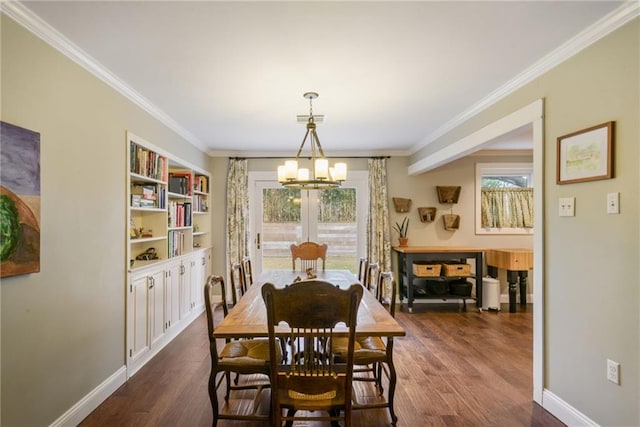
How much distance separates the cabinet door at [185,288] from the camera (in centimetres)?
423

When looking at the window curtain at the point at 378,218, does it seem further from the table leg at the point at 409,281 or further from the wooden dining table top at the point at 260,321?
the wooden dining table top at the point at 260,321

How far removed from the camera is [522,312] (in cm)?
493

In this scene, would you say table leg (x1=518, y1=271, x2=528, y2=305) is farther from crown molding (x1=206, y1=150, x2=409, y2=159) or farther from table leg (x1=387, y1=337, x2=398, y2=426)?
table leg (x1=387, y1=337, x2=398, y2=426)

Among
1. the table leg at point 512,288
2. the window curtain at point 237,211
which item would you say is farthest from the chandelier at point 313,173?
the table leg at point 512,288

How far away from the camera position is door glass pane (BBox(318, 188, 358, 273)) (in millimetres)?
5727

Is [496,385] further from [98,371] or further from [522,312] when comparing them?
[98,371]

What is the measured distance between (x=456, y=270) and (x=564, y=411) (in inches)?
111

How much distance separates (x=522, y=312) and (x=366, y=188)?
283 cm

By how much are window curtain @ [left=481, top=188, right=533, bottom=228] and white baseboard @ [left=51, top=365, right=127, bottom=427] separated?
201 inches

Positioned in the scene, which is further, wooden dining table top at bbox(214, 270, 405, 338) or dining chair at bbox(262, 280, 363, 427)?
wooden dining table top at bbox(214, 270, 405, 338)

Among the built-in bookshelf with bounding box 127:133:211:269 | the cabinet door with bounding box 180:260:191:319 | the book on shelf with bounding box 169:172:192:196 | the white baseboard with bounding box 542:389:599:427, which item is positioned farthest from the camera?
the book on shelf with bounding box 169:172:192:196

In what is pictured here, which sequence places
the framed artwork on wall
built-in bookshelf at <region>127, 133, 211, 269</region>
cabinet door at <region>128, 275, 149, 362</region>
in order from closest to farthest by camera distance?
the framed artwork on wall, cabinet door at <region>128, 275, 149, 362</region>, built-in bookshelf at <region>127, 133, 211, 269</region>

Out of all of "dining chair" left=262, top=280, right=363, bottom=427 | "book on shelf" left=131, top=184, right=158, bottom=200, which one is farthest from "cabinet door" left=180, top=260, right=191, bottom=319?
"dining chair" left=262, top=280, right=363, bottom=427

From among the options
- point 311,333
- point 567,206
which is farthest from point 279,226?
point 567,206
